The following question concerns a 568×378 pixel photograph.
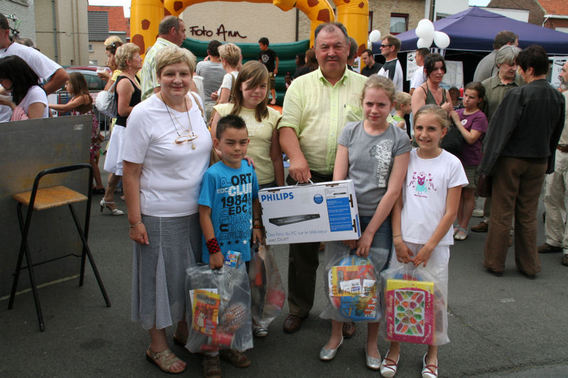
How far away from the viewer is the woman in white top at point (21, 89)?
375 centimetres

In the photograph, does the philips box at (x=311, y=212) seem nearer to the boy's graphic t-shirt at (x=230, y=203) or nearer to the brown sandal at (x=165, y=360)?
the boy's graphic t-shirt at (x=230, y=203)

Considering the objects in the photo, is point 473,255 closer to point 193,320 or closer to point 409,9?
point 193,320

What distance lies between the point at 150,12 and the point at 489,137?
7.55 meters

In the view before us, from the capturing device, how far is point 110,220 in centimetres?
583

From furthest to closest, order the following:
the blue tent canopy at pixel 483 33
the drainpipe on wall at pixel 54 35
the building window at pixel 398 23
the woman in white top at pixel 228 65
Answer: the drainpipe on wall at pixel 54 35 < the building window at pixel 398 23 < the blue tent canopy at pixel 483 33 < the woman in white top at pixel 228 65

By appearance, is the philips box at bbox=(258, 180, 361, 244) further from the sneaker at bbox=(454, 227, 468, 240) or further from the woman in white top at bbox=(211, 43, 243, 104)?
the sneaker at bbox=(454, 227, 468, 240)

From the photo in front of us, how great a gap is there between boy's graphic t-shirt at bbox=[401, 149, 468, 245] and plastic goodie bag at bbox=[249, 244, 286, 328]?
0.87 m

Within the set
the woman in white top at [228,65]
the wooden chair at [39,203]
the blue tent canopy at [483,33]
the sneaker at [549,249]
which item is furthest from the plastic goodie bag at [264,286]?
the blue tent canopy at [483,33]

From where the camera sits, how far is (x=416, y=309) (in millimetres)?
2713

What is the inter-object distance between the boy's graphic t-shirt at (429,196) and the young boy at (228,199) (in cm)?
97

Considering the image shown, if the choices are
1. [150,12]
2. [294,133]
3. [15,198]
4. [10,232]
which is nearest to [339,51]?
[294,133]

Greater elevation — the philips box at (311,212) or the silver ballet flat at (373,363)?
the philips box at (311,212)

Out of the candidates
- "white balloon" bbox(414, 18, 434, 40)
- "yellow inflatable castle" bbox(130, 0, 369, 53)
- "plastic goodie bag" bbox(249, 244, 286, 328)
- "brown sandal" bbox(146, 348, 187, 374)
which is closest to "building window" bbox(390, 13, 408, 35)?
"white balloon" bbox(414, 18, 434, 40)

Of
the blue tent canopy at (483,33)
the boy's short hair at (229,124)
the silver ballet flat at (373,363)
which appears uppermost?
the blue tent canopy at (483,33)
